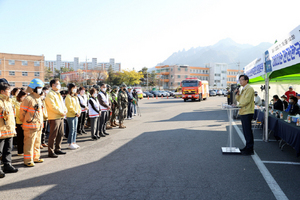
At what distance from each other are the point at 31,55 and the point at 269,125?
70.5m

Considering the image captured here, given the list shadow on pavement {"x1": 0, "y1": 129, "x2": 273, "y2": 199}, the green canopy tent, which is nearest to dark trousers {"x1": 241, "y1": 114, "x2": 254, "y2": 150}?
shadow on pavement {"x1": 0, "y1": 129, "x2": 273, "y2": 199}

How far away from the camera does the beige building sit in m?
59.8

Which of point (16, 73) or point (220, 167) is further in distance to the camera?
point (16, 73)

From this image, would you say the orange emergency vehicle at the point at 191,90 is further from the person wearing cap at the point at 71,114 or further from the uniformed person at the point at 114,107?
the person wearing cap at the point at 71,114

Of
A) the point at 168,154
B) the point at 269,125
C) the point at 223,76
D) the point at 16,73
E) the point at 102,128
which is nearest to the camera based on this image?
the point at 168,154

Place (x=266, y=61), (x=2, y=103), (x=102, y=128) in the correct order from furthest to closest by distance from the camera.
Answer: (x=102, y=128) → (x=266, y=61) → (x=2, y=103)

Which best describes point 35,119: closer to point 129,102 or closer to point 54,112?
point 54,112

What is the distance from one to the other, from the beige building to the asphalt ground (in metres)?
65.3

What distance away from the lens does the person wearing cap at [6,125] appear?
4.49 metres

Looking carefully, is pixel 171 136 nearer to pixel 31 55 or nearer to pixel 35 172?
pixel 35 172

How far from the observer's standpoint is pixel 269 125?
7.88m

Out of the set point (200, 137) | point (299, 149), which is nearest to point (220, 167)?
point (299, 149)

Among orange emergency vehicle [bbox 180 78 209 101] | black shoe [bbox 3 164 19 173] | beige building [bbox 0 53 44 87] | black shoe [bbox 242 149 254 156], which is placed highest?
beige building [bbox 0 53 44 87]

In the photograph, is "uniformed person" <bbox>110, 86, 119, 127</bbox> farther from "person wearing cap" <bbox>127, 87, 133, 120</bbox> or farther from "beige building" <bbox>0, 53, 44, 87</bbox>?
"beige building" <bbox>0, 53, 44, 87</bbox>
